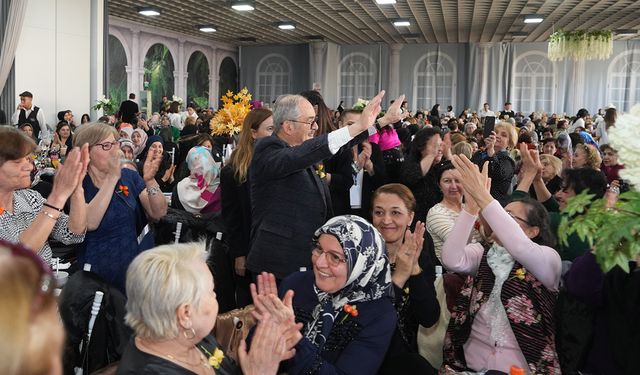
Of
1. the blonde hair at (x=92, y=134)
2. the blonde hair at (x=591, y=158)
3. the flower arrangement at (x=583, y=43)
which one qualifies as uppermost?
the flower arrangement at (x=583, y=43)

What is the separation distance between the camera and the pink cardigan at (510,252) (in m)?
2.66

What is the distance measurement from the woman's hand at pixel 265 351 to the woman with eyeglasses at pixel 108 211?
4.00 ft

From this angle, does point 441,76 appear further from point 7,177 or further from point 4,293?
point 4,293

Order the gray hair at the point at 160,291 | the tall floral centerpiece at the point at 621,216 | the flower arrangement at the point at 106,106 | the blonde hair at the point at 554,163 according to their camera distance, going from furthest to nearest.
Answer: the flower arrangement at the point at 106,106 < the blonde hair at the point at 554,163 < the gray hair at the point at 160,291 < the tall floral centerpiece at the point at 621,216

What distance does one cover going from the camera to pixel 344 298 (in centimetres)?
258

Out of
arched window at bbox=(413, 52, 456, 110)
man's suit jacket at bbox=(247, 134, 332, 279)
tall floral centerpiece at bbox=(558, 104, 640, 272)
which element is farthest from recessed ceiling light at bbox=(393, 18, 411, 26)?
tall floral centerpiece at bbox=(558, 104, 640, 272)

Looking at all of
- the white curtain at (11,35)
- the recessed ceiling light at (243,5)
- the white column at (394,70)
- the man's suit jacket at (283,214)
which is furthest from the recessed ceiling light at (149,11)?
the man's suit jacket at (283,214)

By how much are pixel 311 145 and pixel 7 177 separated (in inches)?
49.2

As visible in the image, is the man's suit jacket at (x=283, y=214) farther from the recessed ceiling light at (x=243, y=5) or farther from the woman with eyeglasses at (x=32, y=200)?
the recessed ceiling light at (x=243, y=5)

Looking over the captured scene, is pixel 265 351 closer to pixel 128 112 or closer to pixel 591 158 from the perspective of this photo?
pixel 591 158

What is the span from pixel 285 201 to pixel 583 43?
1199 cm

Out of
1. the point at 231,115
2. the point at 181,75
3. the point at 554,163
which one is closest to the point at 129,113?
the point at 231,115

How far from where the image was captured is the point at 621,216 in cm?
159

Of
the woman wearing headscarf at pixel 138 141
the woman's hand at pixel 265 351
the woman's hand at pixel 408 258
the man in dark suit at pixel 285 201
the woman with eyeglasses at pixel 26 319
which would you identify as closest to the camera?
the woman with eyeglasses at pixel 26 319
